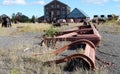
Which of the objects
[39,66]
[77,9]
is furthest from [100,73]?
[77,9]

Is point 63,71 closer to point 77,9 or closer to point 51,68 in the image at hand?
point 51,68

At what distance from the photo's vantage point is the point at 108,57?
898 centimetres

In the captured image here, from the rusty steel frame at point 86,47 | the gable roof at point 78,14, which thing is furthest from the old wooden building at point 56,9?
the rusty steel frame at point 86,47

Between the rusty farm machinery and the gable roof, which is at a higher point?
the rusty farm machinery

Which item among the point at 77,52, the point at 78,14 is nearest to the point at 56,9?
the point at 78,14

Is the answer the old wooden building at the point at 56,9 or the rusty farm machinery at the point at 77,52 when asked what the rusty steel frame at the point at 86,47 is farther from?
the old wooden building at the point at 56,9

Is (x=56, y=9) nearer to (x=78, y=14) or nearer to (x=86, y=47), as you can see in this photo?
(x=78, y=14)

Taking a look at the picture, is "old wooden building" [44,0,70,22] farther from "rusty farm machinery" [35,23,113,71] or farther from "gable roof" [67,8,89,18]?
"rusty farm machinery" [35,23,113,71]

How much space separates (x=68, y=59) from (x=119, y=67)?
1137 millimetres

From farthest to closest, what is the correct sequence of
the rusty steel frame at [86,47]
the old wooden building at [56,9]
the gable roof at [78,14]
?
the old wooden building at [56,9]
the gable roof at [78,14]
the rusty steel frame at [86,47]

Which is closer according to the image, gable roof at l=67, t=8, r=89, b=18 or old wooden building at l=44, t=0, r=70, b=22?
gable roof at l=67, t=8, r=89, b=18

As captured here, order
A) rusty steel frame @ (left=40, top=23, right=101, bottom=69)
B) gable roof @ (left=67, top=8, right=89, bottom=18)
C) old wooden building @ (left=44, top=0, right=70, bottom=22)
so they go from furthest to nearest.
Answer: old wooden building @ (left=44, top=0, right=70, bottom=22) → gable roof @ (left=67, top=8, right=89, bottom=18) → rusty steel frame @ (left=40, top=23, right=101, bottom=69)

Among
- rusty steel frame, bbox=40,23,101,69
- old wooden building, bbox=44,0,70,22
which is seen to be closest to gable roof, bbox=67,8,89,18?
old wooden building, bbox=44,0,70,22

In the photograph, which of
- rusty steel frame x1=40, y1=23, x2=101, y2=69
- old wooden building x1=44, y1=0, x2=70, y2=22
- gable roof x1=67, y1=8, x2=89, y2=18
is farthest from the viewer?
old wooden building x1=44, y1=0, x2=70, y2=22
